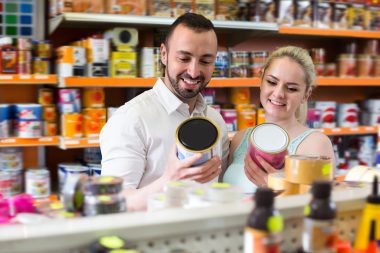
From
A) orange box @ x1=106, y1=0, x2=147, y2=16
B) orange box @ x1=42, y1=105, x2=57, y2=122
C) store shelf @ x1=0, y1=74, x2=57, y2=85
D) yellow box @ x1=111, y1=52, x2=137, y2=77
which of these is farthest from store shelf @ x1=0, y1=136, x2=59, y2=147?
orange box @ x1=106, y1=0, x2=147, y2=16

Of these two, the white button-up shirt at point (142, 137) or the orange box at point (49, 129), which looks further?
the orange box at point (49, 129)

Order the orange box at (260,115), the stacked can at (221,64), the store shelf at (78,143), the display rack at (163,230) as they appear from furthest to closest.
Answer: the orange box at (260,115)
the stacked can at (221,64)
the store shelf at (78,143)
the display rack at (163,230)

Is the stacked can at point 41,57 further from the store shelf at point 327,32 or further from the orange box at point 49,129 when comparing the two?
the store shelf at point 327,32

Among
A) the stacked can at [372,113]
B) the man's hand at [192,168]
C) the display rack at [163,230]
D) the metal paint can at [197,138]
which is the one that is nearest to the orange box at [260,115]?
the stacked can at [372,113]

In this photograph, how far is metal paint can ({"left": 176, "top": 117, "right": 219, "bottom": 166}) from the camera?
53.9 inches

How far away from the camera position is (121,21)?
3236 mm

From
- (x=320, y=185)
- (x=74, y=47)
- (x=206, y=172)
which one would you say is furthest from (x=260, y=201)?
(x=74, y=47)

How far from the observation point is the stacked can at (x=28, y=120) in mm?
3135

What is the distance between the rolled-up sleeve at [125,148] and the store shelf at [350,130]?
255cm

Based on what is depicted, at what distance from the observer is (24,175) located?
134 inches

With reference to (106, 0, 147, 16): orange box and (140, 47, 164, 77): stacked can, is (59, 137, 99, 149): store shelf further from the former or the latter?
(106, 0, 147, 16): orange box

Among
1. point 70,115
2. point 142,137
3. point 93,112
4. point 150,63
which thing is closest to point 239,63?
point 150,63

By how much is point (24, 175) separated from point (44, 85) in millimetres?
674

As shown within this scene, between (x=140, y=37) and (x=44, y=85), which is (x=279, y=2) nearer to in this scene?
(x=140, y=37)
